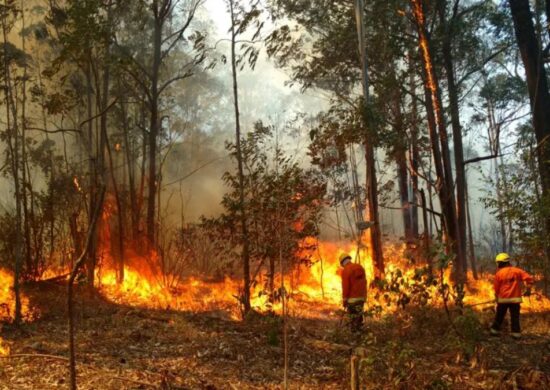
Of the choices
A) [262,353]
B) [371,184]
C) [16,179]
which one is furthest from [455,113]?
[16,179]

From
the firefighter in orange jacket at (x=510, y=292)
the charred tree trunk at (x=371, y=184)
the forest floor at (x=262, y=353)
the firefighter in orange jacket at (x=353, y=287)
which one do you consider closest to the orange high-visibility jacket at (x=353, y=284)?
the firefighter in orange jacket at (x=353, y=287)

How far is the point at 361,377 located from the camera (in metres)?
5.61

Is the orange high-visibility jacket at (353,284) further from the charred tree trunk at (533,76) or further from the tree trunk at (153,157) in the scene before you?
the tree trunk at (153,157)

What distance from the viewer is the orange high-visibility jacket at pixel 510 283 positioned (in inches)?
335

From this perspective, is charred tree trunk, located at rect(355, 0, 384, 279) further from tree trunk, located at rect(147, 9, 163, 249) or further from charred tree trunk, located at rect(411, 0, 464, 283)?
tree trunk, located at rect(147, 9, 163, 249)

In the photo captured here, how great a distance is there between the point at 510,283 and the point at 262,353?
4452mm

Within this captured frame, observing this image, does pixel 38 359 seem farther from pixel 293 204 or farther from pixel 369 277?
pixel 369 277

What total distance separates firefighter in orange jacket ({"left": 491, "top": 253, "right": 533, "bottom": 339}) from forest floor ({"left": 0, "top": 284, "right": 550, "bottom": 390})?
26cm

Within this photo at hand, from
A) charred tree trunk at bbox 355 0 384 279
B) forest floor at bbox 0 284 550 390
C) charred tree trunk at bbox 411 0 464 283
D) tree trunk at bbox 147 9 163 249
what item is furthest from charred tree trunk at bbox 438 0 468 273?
tree trunk at bbox 147 9 163 249

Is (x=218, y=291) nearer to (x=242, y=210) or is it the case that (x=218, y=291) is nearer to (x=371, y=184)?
(x=242, y=210)

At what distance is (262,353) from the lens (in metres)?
7.55

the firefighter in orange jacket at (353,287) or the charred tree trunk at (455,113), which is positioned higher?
the charred tree trunk at (455,113)

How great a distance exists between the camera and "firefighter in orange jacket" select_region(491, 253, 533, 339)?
8.52 metres

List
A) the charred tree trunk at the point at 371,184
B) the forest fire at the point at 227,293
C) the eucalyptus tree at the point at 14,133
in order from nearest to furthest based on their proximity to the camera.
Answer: the eucalyptus tree at the point at 14,133
the forest fire at the point at 227,293
the charred tree trunk at the point at 371,184
